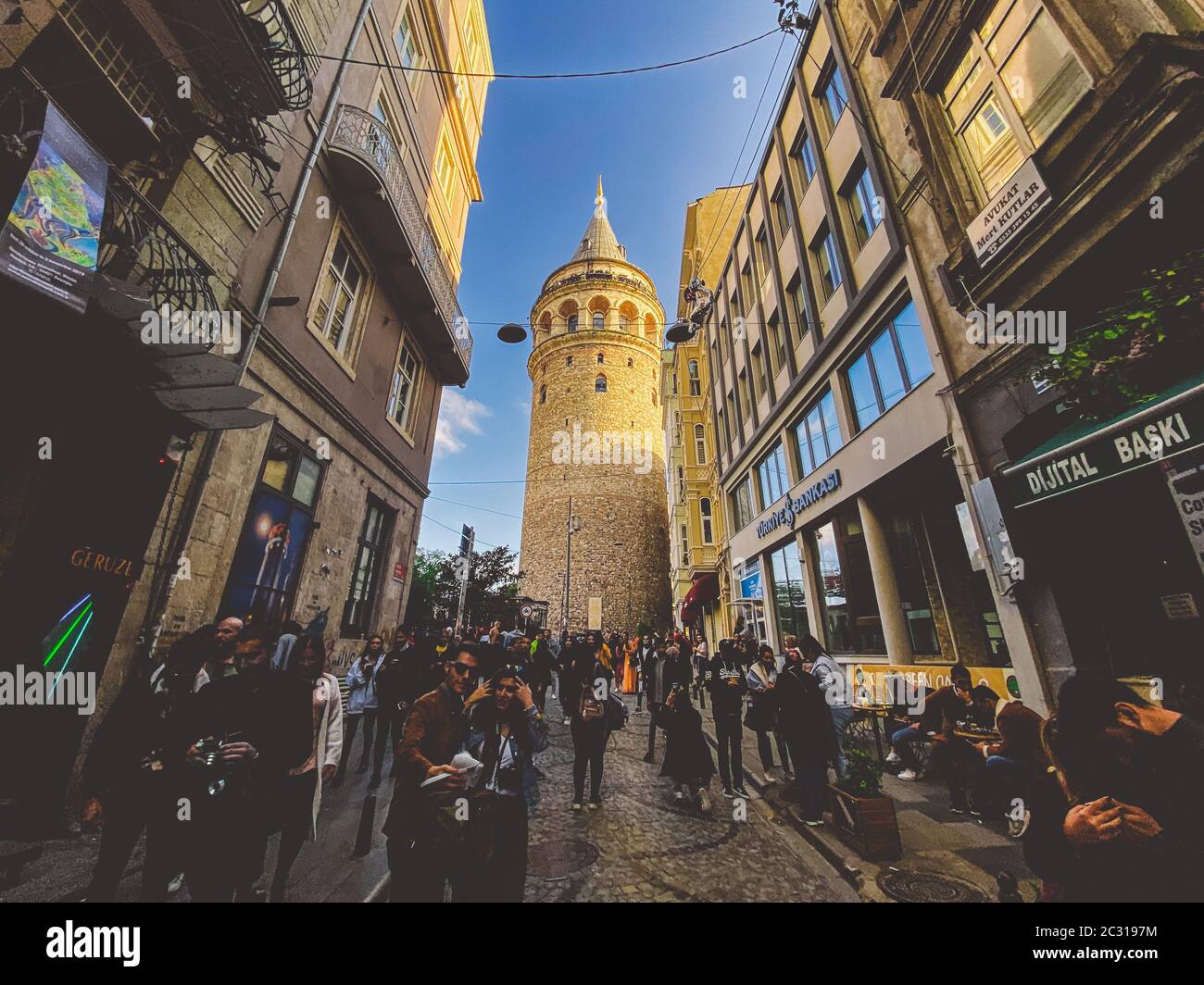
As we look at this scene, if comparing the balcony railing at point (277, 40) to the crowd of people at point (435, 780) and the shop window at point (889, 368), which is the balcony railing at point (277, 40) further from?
the shop window at point (889, 368)

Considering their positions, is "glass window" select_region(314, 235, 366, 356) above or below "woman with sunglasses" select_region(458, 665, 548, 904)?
above

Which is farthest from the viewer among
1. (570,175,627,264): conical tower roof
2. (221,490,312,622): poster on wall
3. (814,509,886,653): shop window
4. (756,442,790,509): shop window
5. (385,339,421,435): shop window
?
(570,175,627,264): conical tower roof

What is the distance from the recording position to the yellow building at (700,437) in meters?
23.1

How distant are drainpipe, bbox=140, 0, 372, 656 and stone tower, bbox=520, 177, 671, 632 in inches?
943

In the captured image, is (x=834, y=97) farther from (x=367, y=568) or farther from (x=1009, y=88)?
(x=367, y=568)

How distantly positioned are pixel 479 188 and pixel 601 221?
2666 cm

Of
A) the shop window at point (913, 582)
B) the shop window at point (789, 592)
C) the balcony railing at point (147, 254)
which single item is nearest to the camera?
the balcony railing at point (147, 254)

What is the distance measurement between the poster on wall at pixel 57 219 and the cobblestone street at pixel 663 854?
608 centimetres

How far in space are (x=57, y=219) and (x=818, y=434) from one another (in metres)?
13.7

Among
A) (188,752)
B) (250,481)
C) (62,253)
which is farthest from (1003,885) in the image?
(250,481)

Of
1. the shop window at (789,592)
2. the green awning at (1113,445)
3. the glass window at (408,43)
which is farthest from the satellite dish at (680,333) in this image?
the green awning at (1113,445)

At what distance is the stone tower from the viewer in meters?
30.0

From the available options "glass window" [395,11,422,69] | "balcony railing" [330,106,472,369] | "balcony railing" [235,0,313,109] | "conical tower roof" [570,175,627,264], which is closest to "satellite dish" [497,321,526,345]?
"balcony railing" [330,106,472,369]

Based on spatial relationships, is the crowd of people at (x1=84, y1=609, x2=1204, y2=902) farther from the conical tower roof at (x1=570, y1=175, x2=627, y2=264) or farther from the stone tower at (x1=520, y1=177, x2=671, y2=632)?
the conical tower roof at (x1=570, y1=175, x2=627, y2=264)
